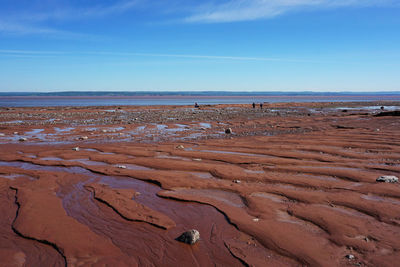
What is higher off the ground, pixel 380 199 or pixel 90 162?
pixel 380 199

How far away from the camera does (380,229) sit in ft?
13.9

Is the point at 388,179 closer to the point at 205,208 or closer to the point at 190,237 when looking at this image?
the point at 205,208

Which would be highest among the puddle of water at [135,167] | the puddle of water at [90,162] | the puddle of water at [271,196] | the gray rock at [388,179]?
the gray rock at [388,179]

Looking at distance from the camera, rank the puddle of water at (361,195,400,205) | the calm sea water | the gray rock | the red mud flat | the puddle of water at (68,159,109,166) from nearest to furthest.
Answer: the red mud flat, the puddle of water at (361,195,400,205), the gray rock, the puddle of water at (68,159,109,166), the calm sea water

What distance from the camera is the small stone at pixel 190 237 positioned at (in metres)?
4.06

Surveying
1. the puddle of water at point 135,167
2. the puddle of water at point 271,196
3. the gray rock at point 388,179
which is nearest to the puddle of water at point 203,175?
the puddle of water at point 135,167

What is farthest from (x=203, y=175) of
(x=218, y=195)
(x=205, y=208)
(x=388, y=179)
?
(x=388, y=179)

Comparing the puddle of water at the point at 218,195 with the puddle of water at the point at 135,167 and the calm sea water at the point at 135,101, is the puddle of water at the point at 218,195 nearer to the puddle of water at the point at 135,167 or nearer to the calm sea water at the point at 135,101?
the puddle of water at the point at 135,167

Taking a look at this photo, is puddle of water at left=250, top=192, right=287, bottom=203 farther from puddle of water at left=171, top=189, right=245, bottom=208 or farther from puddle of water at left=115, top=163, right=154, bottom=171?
puddle of water at left=115, top=163, right=154, bottom=171

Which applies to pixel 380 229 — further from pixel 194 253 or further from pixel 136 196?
pixel 136 196

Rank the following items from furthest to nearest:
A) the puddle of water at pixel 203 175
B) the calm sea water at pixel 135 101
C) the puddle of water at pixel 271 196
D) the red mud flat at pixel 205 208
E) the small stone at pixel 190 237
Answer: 1. the calm sea water at pixel 135 101
2. the puddle of water at pixel 203 175
3. the puddle of water at pixel 271 196
4. the small stone at pixel 190 237
5. the red mud flat at pixel 205 208

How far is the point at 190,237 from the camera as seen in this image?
408cm

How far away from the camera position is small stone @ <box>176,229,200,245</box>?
13.3 feet

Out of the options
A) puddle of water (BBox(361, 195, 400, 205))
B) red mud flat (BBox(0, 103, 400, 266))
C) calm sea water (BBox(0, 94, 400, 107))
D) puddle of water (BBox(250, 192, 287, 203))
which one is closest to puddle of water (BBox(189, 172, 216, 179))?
red mud flat (BBox(0, 103, 400, 266))
